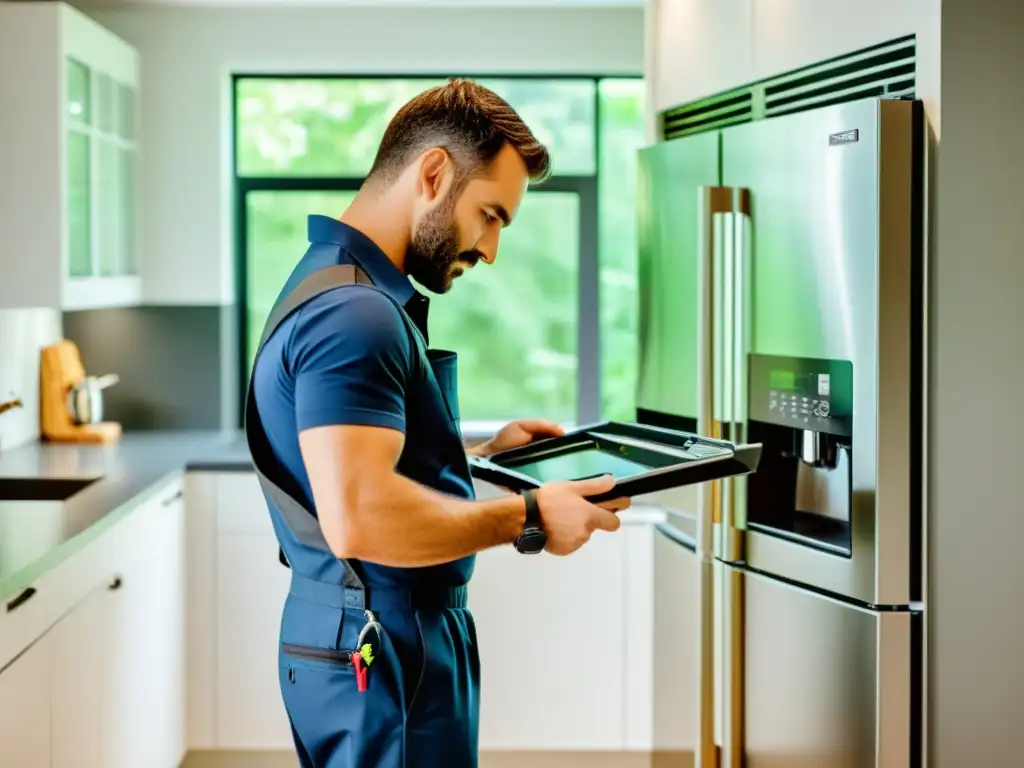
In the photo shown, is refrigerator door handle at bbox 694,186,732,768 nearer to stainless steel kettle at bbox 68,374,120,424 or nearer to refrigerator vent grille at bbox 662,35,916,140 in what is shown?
refrigerator vent grille at bbox 662,35,916,140

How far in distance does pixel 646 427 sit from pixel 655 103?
52.0 inches

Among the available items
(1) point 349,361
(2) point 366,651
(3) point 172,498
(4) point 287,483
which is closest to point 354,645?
(2) point 366,651

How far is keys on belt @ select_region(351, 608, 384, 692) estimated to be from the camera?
1.77 metres

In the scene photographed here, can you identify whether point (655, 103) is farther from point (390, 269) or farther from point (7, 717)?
point (7, 717)

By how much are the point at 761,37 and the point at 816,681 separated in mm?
1244

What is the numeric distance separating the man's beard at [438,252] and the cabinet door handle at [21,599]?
99 cm

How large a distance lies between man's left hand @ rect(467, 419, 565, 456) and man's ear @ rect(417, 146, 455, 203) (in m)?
0.56

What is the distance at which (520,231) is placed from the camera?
462cm

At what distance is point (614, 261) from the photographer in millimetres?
4609

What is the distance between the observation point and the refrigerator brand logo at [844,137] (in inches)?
92.5

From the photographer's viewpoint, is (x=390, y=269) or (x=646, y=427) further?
(x=646, y=427)

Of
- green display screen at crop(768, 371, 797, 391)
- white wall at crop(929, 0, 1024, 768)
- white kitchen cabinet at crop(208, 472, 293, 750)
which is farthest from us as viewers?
white kitchen cabinet at crop(208, 472, 293, 750)

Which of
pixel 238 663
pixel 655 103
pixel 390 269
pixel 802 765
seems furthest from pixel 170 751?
pixel 390 269

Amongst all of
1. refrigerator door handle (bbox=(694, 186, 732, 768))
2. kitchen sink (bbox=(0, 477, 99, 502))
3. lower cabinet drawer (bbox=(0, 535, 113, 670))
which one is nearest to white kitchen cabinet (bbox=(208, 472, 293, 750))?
kitchen sink (bbox=(0, 477, 99, 502))
